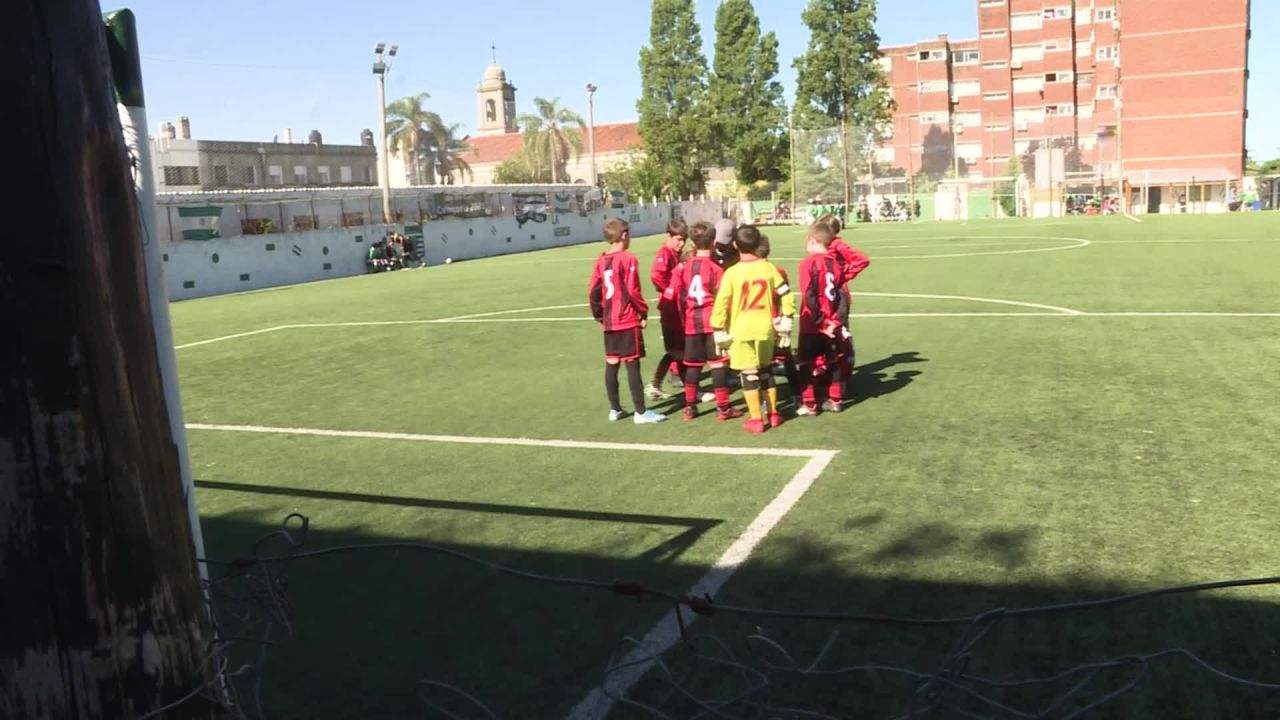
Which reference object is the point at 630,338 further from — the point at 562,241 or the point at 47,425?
the point at 562,241

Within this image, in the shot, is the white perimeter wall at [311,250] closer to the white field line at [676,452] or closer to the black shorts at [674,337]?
the white field line at [676,452]

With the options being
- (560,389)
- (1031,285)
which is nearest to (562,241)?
(1031,285)

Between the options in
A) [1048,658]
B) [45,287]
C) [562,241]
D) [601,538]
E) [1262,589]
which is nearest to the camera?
[45,287]

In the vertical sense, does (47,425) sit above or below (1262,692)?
above

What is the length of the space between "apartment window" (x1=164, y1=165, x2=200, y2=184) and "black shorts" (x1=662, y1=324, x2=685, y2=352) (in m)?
55.2

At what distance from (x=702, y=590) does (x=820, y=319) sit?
13.2 ft

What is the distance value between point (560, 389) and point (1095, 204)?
192 feet

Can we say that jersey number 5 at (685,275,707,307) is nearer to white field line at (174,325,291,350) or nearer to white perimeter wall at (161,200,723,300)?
white field line at (174,325,291,350)

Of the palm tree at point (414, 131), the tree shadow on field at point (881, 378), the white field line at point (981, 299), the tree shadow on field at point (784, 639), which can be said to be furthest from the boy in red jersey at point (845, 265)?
the palm tree at point (414, 131)

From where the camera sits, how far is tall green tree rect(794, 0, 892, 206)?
69.8m

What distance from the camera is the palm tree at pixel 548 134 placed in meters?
89.5

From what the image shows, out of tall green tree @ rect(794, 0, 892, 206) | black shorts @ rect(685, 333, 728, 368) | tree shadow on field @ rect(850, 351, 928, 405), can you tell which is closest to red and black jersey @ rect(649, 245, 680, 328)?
black shorts @ rect(685, 333, 728, 368)

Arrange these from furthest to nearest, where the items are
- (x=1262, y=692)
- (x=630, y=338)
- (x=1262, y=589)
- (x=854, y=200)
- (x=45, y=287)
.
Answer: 1. (x=854, y=200)
2. (x=630, y=338)
3. (x=1262, y=589)
4. (x=1262, y=692)
5. (x=45, y=287)

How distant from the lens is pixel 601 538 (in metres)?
5.59
